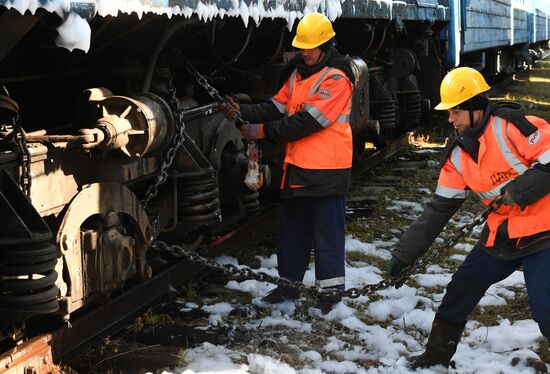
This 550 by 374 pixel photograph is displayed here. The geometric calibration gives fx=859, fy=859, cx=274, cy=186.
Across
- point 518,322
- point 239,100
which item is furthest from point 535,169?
point 239,100

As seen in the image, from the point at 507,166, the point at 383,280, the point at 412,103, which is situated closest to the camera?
the point at 507,166

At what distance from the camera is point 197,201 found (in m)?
5.32

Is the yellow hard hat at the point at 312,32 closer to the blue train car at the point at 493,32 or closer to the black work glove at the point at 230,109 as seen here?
the black work glove at the point at 230,109

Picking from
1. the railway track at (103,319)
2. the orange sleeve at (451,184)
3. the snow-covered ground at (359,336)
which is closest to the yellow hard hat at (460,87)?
the orange sleeve at (451,184)

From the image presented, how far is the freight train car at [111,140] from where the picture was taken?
3.67 meters

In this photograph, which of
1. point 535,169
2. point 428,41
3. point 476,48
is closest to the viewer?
point 535,169

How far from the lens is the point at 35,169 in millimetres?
3928

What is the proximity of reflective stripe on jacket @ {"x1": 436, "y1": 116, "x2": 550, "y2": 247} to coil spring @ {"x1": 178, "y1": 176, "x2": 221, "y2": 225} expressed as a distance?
1693mm

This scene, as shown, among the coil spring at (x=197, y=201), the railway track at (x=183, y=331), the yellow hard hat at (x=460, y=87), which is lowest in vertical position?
the railway track at (x=183, y=331)

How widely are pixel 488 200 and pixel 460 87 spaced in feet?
1.90

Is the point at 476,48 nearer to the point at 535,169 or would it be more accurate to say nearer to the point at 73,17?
the point at 535,169

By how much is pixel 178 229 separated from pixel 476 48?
9307mm

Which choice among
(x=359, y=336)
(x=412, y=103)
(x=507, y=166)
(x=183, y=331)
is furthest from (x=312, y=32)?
(x=412, y=103)

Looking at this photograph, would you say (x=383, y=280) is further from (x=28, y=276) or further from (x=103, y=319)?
(x=28, y=276)
